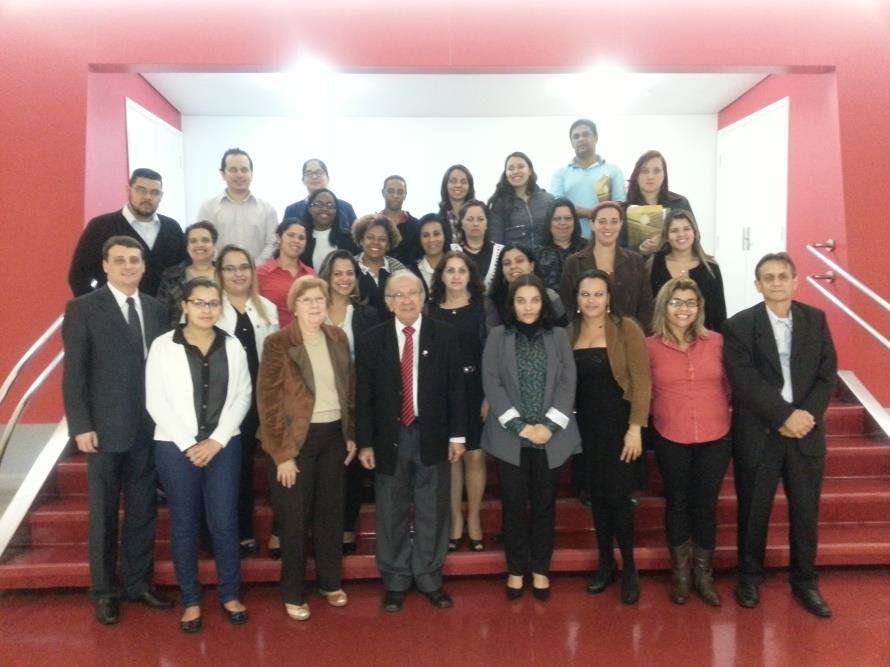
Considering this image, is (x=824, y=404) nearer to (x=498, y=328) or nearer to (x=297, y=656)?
(x=498, y=328)

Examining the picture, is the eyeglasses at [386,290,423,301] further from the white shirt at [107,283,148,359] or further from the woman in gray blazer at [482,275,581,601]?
the white shirt at [107,283,148,359]

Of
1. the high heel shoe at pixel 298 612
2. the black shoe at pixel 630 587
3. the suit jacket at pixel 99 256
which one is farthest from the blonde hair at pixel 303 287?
the black shoe at pixel 630 587

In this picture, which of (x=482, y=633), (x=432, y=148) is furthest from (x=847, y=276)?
(x=432, y=148)

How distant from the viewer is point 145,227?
388 centimetres

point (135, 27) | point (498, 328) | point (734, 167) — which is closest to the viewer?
point (498, 328)

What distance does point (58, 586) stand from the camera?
3434mm

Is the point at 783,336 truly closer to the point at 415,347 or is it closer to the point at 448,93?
the point at 415,347

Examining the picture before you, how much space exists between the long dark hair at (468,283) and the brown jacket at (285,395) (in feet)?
2.56

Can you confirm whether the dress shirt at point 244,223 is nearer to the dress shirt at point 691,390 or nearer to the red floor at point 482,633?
the red floor at point 482,633

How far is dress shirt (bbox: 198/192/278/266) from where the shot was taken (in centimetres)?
438

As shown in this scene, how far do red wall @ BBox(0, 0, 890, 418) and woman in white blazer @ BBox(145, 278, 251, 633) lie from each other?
1990mm

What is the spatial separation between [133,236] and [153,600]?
1918 millimetres

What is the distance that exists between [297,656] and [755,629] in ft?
6.47

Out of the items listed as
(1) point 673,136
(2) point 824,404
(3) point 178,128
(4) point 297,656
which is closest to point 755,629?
(2) point 824,404
